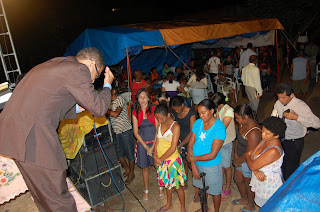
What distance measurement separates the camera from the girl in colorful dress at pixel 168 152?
3.57m

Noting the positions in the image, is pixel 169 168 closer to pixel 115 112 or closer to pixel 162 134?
pixel 162 134

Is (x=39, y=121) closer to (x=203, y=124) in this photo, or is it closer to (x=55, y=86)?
(x=55, y=86)

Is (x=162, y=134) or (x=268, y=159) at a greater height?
(x=162, y=134)

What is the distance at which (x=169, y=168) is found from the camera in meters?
3.64

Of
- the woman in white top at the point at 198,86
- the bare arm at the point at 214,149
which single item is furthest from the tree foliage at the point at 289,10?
the bare arm at the point at 214,149

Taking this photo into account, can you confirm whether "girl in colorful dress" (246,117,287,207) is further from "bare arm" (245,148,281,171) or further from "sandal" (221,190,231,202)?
"sandal" (221,190,231,202)

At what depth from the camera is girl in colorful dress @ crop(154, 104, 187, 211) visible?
141 inches

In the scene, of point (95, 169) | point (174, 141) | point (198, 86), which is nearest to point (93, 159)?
point (95, 169)

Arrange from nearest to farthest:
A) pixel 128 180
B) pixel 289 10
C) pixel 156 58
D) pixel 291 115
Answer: pixel 291 115, pixel 128 180, pixel 156 58, pixel 289 10

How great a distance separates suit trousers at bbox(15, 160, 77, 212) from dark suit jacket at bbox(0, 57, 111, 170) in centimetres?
9

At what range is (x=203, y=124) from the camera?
3.38m

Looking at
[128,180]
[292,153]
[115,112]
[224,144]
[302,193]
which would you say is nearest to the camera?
[302,193]

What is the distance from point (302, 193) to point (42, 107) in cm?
177

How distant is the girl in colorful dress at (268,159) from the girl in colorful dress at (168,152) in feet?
3.41
